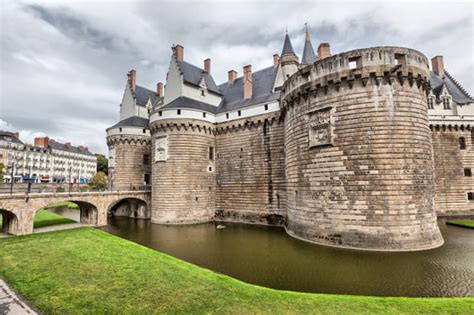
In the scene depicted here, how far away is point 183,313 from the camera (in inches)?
239

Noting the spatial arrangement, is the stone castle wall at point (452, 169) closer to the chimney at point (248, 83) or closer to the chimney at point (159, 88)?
the chimney at point (248, 83)

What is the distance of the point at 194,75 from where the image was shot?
26875mm

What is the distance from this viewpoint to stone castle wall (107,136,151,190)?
28.3 m

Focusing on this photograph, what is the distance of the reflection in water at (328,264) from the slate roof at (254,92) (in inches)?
514

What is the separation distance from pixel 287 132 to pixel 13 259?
56.5ft

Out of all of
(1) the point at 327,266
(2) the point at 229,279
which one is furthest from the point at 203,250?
(1) the point at 327,266

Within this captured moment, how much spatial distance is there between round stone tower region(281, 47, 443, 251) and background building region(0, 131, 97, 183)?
186 feet

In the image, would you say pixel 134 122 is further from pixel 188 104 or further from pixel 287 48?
pixel 287 48

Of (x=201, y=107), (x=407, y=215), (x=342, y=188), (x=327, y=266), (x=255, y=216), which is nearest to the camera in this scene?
(x=327, y=266)

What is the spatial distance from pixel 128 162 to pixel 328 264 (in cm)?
2508

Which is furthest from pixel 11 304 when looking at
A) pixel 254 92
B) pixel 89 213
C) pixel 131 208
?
pixel 254 92

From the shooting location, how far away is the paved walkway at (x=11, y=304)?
614 centimetres

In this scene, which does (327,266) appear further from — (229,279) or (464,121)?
(464,121)

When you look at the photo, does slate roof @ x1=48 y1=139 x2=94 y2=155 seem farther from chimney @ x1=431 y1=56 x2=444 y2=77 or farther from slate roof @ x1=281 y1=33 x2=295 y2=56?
chimney @ x1=431 y1=56 x2=444 y2=77
